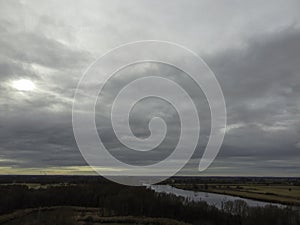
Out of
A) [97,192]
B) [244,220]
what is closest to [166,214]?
[244,220]

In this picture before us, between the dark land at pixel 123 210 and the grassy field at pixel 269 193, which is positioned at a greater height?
the grassy field at pixel 269 193

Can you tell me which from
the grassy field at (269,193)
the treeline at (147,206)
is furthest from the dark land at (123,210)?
the grassy field at (269,193)

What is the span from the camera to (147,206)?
6381 centimetres

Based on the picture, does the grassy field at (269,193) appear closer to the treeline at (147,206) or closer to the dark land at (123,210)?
the dark land at (123,210)

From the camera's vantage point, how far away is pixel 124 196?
6856cm

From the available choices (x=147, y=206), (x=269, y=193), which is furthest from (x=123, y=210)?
(x=269, y=193)

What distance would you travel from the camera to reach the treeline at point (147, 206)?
4359cm

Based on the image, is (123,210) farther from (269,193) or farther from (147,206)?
(269,193)

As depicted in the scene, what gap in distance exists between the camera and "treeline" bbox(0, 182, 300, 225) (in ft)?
143

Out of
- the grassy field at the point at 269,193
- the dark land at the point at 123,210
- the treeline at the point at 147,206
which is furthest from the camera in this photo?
the grassy field at the point at 269,193

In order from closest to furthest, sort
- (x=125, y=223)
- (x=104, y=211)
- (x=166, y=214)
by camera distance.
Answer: (x=125, y=223) < (x=166, y=214) < (x=104, y=211)

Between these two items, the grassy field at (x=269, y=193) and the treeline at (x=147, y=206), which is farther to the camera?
the grassy field at (x=269, y=193)

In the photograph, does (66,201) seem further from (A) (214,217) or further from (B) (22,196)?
(A) (214,217)

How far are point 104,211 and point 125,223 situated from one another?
1258 cm
